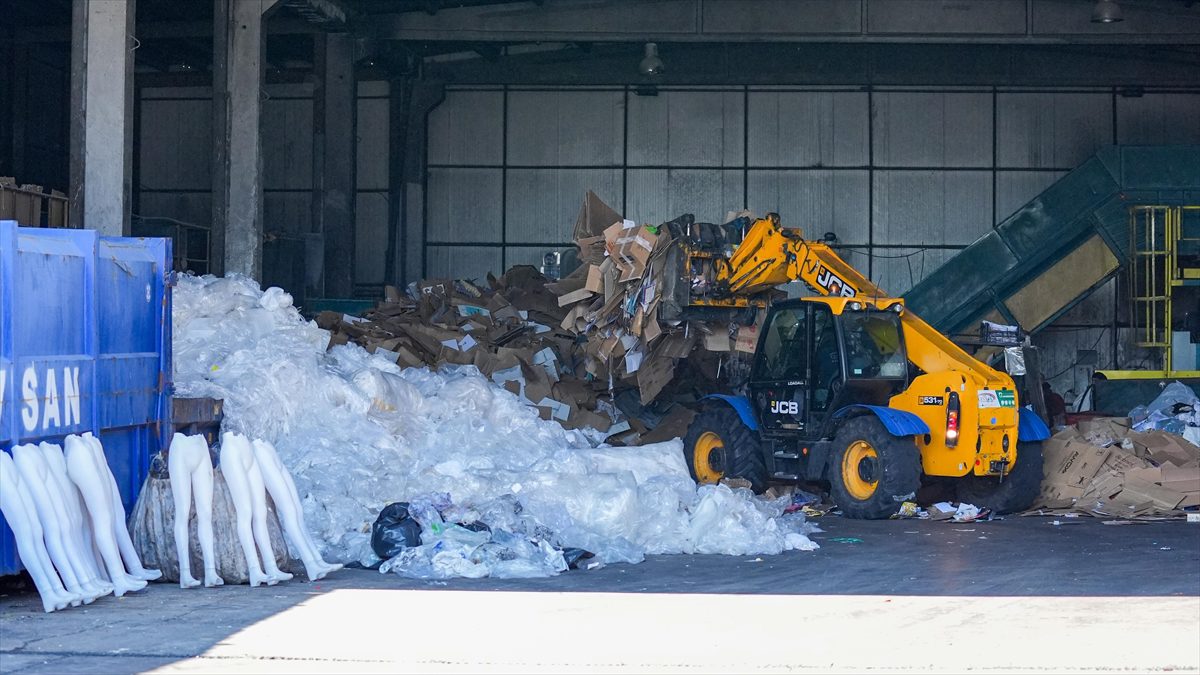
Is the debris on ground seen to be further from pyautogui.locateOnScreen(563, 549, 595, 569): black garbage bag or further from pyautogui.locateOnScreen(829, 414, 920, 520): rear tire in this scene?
pyautogui.locateOnScreen(563, 549, 595, 569): black garbage bag

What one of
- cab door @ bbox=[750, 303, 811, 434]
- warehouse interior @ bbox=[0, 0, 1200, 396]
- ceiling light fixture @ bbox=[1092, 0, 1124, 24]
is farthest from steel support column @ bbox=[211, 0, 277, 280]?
ceiling light fixture @ bbox=[1092, 0, 1124, 24]

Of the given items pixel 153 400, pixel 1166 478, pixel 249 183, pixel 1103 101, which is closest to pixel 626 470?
pixel 153 400

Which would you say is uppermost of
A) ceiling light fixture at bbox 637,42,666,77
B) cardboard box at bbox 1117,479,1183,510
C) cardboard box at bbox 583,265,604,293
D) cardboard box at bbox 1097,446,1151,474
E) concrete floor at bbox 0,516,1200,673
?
ceiling light fixture at bbox 637,42,666,77

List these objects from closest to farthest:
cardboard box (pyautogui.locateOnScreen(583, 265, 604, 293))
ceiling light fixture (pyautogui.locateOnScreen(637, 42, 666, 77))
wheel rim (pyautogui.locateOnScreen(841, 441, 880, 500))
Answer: wheel rim (pyautogui.locateOnScreen(841, 441, 880, 500)) < cardboard box (pyautogui.locateOnScreen(583, 265, 604, 293)) < ceiling light fixture (pyautogui.locateOnScreen(637, 42, 666, 77))

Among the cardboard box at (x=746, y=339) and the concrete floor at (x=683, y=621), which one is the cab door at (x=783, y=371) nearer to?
the cardboard box at (x=746, y=339)

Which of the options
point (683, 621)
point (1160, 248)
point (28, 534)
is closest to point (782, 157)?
point (1160, 248)

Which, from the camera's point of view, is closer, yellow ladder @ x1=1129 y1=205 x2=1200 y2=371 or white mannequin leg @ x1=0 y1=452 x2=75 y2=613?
white mannequin leg @ x1=0 y1=452 x2=75 y2=613

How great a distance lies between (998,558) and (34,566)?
22.1 ft

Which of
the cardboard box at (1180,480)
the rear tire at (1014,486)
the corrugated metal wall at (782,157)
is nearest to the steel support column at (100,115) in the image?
the rear tire at (1014,486)

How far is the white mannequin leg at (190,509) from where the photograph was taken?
855 centimetres

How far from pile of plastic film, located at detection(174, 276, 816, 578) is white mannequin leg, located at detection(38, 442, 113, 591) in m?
2.02

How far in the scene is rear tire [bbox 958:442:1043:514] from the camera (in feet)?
43.1

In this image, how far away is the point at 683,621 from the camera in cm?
769

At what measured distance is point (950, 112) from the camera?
26016mm
